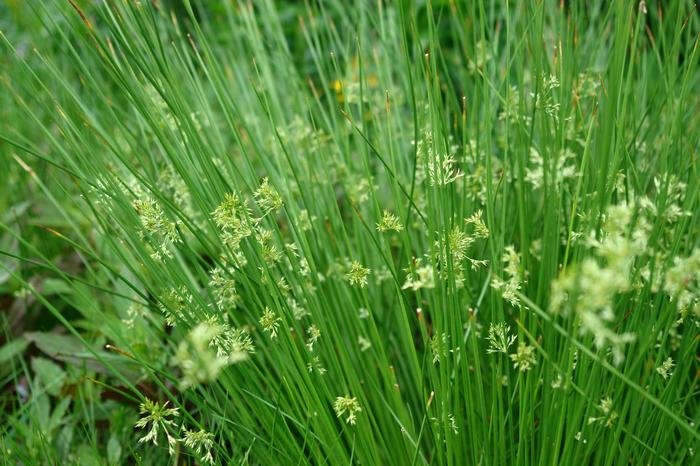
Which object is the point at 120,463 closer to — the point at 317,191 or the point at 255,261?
the point at 255,261

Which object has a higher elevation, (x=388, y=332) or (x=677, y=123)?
(x=677, y=123)

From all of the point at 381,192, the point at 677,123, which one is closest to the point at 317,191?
the point at 381,192

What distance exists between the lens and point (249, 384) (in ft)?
4.87

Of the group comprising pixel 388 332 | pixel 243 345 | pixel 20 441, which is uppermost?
pixel 243 345

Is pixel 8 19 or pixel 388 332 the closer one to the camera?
pixel 388 332

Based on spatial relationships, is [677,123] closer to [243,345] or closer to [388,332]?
[388,332]

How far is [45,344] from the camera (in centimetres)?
203

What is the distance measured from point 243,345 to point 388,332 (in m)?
0.59

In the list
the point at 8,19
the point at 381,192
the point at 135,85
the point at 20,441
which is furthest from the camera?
the point at 8,19

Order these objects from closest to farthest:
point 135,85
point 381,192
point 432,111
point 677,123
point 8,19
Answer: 1. point 432,111
2. point 677,123
3. point 135,85
4. point 381,192
5. point 8,19

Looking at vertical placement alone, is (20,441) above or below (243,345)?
below

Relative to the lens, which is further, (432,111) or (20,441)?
(20,441)

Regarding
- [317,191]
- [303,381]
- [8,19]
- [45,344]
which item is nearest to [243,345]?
[303,381]

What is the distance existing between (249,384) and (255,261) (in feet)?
0.89
